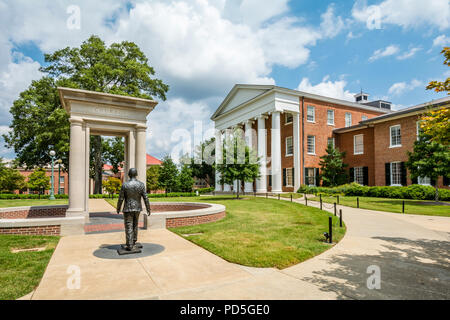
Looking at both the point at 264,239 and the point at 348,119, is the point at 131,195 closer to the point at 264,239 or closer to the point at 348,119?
the point at 264,239

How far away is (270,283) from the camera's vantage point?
5.04 meters

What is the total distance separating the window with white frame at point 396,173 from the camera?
2888 centimetres

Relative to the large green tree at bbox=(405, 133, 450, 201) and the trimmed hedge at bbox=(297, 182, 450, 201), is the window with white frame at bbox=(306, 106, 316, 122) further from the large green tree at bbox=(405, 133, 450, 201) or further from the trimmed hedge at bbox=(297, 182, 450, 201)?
the large green tree at bbox=(405, 133, 450, 201)

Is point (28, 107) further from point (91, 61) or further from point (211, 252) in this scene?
point (211, 252)

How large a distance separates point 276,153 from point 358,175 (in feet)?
33.3

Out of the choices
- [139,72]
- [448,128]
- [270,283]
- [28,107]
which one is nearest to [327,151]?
[139,72]

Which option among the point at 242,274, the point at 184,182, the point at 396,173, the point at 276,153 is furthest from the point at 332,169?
the point at 242,274

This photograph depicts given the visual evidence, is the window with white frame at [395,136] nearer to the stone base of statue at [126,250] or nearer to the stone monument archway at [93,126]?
the stone monument archway at [93,126]

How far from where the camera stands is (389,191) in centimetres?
2594

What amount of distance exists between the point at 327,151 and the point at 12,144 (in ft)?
135

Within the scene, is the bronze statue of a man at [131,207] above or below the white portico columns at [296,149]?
below

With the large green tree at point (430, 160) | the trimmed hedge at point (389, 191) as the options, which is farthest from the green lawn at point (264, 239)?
the trimmed hedge at point (389, 191)

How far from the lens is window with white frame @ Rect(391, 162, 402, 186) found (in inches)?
1137

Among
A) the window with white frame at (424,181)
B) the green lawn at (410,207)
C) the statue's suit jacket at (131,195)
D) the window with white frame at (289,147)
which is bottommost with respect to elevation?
the green lawn at (410,207)
